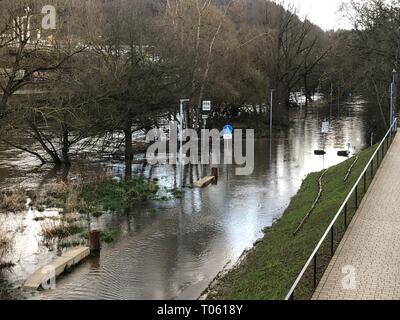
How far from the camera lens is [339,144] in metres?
48.0

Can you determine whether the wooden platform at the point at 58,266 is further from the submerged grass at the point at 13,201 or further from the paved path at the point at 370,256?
the paved path at the point at 370,256

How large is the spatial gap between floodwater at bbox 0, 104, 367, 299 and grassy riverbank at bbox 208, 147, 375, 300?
0.71 metres

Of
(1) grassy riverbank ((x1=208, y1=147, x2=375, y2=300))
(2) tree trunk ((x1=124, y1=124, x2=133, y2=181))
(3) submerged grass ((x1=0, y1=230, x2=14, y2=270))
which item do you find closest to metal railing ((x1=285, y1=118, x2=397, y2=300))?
(1) grassy riverbank ((x1=208, y1=147, x2=375, y2=300))

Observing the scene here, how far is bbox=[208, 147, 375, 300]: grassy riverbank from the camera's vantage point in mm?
12398

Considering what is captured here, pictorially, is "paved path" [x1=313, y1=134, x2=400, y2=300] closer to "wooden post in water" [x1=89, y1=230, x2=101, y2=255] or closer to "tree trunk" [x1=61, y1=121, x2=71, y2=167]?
"wooden post in water" [x1=89, y1=230, x2=101, y2=255]

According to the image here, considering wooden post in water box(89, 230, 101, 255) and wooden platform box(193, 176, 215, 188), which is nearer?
wooden post in water box(89, 230, 101, 255)

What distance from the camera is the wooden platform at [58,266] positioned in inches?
594

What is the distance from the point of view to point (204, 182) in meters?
29.7

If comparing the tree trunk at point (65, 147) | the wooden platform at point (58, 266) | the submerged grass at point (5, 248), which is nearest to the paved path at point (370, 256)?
the wooden platform at point (58, 266)

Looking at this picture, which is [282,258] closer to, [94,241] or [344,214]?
[344,214]

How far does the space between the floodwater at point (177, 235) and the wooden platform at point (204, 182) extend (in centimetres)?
69

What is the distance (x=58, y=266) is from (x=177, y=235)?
535 cm

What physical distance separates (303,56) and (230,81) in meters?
31.1

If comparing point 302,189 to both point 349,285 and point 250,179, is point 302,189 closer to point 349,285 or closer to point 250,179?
point 250,179
